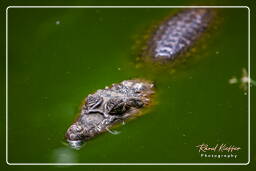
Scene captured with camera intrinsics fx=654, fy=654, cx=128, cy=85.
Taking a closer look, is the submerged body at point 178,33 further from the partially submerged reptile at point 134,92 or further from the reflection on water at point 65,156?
the reflection on water at point 65,156

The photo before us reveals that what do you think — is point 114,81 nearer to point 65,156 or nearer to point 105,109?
point 105,109

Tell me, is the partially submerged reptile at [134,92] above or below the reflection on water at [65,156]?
above

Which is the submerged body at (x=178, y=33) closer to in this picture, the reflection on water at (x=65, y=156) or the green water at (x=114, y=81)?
the green water at (x=114, y=81)

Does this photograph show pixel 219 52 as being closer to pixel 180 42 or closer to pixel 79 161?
pixel 180 42

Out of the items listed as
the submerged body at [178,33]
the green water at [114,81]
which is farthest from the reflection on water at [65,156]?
the submerged body at [178,33]

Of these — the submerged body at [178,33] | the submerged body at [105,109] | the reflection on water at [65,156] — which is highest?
the submerged body at [178,33]

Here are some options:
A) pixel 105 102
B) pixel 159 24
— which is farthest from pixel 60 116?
pixel 159 24

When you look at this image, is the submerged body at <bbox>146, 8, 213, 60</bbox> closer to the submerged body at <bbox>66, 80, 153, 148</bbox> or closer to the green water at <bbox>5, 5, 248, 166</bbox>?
the green water at <bbox>5, 5, 248, 166</bbox>

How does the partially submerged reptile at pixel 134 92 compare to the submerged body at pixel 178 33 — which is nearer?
the partially submerged reptile at pixel 134 92

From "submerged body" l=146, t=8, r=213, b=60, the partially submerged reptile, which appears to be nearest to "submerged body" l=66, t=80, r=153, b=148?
the partially submerged reptile
